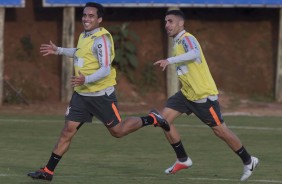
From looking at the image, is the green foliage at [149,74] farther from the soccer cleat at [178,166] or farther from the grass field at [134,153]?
the soccer cleat at [178,166]

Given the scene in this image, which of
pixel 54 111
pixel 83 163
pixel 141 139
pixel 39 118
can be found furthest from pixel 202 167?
pixel 54 111

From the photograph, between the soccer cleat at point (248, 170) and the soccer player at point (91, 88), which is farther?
the soccer cleat at point (248, 170)

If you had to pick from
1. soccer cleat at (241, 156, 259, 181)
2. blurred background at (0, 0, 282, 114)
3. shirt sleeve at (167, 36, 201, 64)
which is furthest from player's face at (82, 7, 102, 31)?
blurred background at (0, 0, 282, 114)

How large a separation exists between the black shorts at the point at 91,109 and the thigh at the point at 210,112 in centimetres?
121

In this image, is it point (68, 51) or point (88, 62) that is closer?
point (88, 62)

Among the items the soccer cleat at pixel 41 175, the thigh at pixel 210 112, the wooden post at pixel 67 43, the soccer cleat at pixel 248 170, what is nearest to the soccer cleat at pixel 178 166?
the thigh at pixel 210 112

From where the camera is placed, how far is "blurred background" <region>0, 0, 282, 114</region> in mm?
26469

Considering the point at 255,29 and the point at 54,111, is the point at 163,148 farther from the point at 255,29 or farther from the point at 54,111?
the point at 255,29

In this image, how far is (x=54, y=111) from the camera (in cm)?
2520

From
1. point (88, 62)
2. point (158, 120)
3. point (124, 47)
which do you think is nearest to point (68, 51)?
point (88, 62)

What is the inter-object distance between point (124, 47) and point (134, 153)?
10978mm

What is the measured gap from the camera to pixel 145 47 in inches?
1105

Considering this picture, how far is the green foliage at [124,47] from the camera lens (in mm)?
27141

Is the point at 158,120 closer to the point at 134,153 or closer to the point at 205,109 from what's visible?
the point at 205,109
